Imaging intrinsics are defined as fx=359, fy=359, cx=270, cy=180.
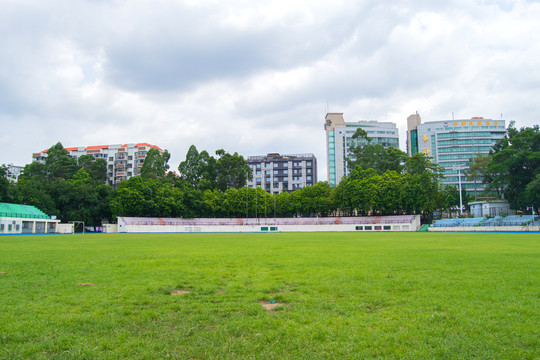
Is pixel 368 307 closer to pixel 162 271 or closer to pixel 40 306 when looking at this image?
pixel 40 306

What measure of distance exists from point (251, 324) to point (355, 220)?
2851 inches

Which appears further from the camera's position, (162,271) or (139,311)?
(162,271)

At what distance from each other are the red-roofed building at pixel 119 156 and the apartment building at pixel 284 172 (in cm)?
3689

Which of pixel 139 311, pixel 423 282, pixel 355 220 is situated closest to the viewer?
pixel 139 311

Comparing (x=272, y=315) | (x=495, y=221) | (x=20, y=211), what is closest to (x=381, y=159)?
(x=495, y=221)

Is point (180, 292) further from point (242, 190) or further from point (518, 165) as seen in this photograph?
point (242, 190)

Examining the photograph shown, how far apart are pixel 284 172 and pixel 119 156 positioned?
177 ft

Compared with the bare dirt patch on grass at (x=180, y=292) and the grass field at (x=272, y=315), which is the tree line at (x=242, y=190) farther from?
the bare dirt patch on grass at (x=180, y=292)

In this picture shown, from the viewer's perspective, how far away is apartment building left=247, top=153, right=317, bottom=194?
12338 cm

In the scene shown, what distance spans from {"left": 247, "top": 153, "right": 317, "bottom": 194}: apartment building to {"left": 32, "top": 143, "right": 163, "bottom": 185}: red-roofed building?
36885 mm

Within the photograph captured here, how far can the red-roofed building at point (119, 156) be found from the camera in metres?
111

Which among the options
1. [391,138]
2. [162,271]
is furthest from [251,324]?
[391,138]

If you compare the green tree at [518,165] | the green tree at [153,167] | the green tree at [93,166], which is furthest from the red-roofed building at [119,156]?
the green tree at [518,165]

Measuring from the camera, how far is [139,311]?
6.30 metres
